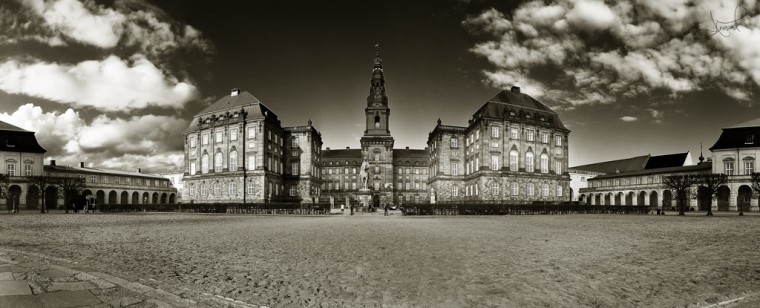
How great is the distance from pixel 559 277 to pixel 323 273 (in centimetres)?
424

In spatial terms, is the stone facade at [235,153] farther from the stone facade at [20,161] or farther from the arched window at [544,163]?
the arched window at [544,163]

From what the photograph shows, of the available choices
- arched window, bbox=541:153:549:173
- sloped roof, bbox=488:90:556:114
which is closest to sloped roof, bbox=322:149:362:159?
sloped roof, bbox=488:90:556:114

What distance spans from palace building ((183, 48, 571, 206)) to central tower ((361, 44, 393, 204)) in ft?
59.7

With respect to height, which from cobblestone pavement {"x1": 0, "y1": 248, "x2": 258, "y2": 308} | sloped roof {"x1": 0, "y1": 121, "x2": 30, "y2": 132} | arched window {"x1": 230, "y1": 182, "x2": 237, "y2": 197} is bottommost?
arched window {"x1": 230, "y1": 182, "x2": 237, "y2": 197}

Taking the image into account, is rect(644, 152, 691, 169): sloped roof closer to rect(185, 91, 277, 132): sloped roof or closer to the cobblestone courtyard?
rect(185, 91, 277, 132): sloped roof

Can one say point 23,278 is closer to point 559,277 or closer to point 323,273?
point 323,273

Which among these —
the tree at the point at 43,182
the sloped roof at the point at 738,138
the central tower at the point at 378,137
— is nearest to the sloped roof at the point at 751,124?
the sloped roof at the point at 738,138

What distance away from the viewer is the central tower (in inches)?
3570

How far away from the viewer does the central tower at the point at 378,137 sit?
90.7m

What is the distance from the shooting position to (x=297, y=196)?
69.6 m

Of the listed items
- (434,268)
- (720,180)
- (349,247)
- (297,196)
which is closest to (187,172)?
(297,196)

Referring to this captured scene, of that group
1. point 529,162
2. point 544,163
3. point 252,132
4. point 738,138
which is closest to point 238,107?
point 252,132

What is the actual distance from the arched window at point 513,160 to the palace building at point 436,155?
15cm

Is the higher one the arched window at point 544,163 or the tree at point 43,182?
the arched window at point 544,163
